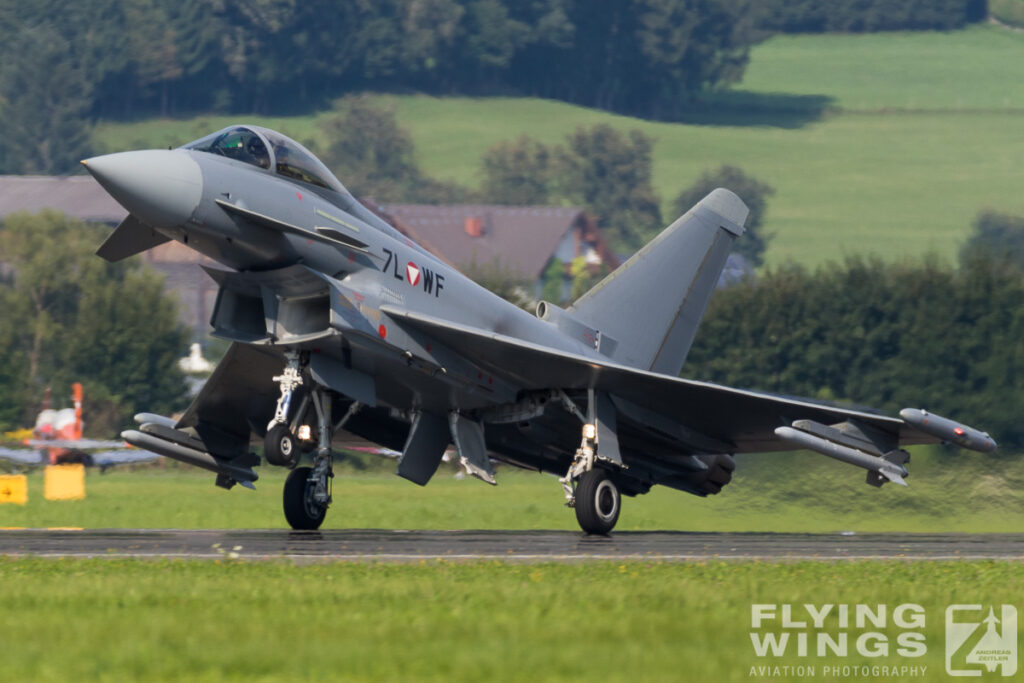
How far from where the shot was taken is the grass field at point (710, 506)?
Result: 20.7 m

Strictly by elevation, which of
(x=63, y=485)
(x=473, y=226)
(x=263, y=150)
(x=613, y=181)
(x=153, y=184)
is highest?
(x=263, y=150)

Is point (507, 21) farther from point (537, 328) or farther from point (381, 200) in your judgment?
point (537, 328)

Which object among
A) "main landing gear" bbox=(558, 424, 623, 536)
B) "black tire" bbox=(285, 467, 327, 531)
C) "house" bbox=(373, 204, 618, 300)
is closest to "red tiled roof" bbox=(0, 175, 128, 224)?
"house" bbox=(373, 204, 618, 300)

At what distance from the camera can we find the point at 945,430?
52.6 feet

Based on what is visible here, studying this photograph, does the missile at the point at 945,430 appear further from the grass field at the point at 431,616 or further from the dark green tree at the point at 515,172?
the dark green tree at the point at 515,172

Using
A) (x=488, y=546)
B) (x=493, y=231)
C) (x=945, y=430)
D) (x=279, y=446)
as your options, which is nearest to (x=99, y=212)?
(x=493, y=231)

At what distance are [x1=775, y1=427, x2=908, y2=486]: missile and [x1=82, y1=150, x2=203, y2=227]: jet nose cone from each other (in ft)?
22.6

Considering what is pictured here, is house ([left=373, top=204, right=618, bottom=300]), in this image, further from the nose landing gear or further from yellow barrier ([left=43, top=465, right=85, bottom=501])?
the nose landing gear

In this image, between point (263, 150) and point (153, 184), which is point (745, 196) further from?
point (153, 184)

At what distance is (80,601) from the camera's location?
371 inches

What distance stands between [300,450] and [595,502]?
3.75 m

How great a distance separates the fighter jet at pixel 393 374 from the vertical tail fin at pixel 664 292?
0.07 metres

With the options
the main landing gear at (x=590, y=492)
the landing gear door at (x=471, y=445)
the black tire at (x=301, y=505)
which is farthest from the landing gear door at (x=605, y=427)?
the black tire at (x=301, y=505)

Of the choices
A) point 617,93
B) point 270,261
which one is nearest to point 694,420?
point 270,261
